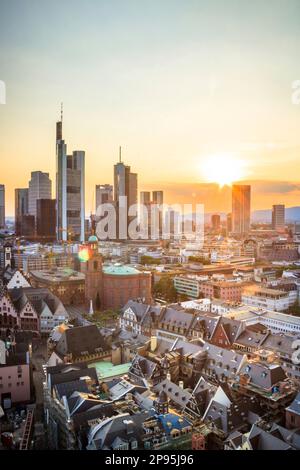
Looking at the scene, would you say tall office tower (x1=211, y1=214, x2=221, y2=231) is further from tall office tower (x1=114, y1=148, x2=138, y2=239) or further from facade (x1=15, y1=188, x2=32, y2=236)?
facade (x1=15, y1=188, x2=32, y2=236)

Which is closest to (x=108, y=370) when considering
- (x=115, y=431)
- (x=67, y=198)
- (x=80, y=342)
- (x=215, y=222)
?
(x=80, y=342)

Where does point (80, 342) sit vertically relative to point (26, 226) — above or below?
below

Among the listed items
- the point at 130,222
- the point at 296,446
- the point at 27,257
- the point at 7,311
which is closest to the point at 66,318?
the point at 7,311

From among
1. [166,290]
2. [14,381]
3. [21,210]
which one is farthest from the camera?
[21,210]

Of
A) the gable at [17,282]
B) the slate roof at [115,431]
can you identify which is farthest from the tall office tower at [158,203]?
the slate roof at [115,431]

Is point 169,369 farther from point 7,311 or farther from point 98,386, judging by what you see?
point 7,311

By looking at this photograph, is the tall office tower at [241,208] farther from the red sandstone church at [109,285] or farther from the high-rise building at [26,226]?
the high-rise building at [26,226]

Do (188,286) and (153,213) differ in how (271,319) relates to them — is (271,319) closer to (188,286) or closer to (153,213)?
(188,286)
